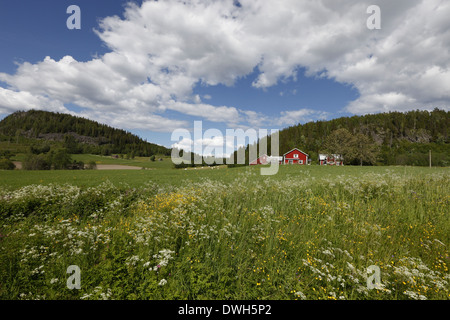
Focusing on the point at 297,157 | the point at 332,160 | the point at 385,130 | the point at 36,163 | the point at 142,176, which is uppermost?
the point at 385,130

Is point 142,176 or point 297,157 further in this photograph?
point 297,157

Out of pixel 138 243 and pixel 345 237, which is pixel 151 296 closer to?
pixel 138 243

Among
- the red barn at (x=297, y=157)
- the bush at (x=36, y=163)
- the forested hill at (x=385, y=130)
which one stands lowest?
the bush at (x=36, y=163)

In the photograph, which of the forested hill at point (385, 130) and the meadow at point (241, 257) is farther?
the forested hill at point (385, 130)

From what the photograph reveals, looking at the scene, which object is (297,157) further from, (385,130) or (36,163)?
(385,130)

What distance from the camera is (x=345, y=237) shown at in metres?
4.94

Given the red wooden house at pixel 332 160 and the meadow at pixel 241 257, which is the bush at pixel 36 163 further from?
the red wooden house at pixel 332 160

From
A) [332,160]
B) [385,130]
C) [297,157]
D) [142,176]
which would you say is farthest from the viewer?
[385,130]

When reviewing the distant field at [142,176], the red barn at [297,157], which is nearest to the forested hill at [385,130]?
the red barn at [297,157]

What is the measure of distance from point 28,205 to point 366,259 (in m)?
12.2

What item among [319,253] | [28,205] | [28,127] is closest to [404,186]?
[319,253]

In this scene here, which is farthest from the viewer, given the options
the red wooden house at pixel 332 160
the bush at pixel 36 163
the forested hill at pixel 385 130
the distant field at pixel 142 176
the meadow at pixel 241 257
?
the forested hill at pixel 385 130

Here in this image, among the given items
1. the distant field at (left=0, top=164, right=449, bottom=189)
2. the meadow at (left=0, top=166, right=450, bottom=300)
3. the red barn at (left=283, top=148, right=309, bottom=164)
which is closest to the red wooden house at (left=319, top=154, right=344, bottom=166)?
the red barn at (left=283, top=148, right=309, bottom=164)

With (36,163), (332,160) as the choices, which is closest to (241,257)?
(36,163)
